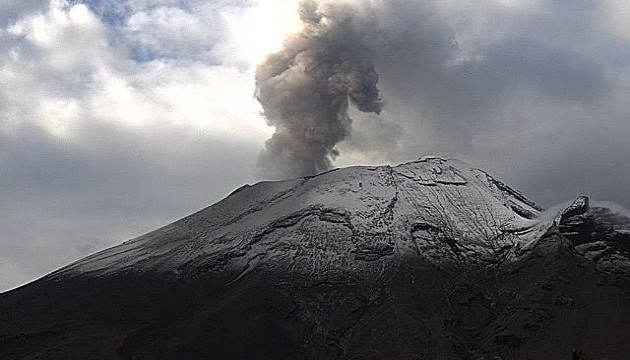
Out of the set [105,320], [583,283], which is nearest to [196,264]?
[105,320]

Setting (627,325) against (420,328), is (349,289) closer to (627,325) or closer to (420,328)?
(420,328)

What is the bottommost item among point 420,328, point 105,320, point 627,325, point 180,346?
point 627,325

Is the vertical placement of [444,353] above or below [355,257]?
below

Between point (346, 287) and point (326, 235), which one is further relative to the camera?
point (326, 235)

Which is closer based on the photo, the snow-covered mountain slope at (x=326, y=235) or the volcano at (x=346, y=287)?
the volcano at (x=346, y=287)
